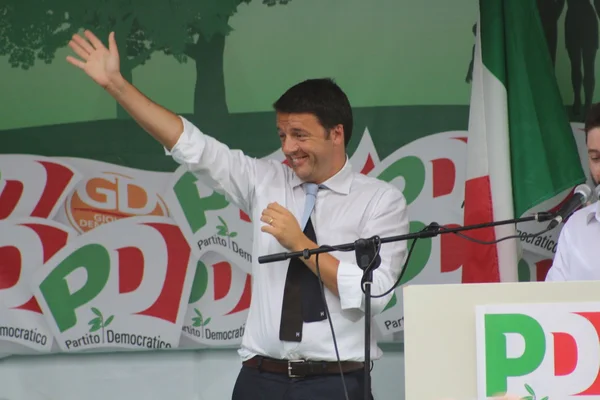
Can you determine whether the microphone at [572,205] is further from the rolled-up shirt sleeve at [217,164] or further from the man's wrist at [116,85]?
the man's wrist at [116,85]

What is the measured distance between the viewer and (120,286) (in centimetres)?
358

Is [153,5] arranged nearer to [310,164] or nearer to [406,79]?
[406,79]

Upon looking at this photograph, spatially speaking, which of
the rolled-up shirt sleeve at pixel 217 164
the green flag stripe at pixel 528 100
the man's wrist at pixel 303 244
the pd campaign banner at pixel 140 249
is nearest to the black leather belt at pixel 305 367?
the man's wrist at pixel 303 244

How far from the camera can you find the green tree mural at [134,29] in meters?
3.59

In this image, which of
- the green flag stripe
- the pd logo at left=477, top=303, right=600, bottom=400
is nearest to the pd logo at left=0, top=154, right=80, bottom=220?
the green flag stripe

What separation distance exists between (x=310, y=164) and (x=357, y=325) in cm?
48

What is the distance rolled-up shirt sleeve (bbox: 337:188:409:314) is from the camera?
2496 millimetres

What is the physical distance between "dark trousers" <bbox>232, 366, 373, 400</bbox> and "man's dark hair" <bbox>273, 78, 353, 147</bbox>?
2.39ft

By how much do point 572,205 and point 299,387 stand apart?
931mm

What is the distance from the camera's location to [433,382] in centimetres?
186

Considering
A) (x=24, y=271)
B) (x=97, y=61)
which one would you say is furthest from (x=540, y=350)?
(x=24, y=271)

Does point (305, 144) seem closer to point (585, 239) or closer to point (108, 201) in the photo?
point (585, 239)

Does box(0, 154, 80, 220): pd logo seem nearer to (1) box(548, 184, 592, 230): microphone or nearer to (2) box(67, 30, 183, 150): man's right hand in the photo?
(2) box(67, 30, 183, 150): man's right hand

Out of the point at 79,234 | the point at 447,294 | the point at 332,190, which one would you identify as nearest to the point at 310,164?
the point at 332,190
